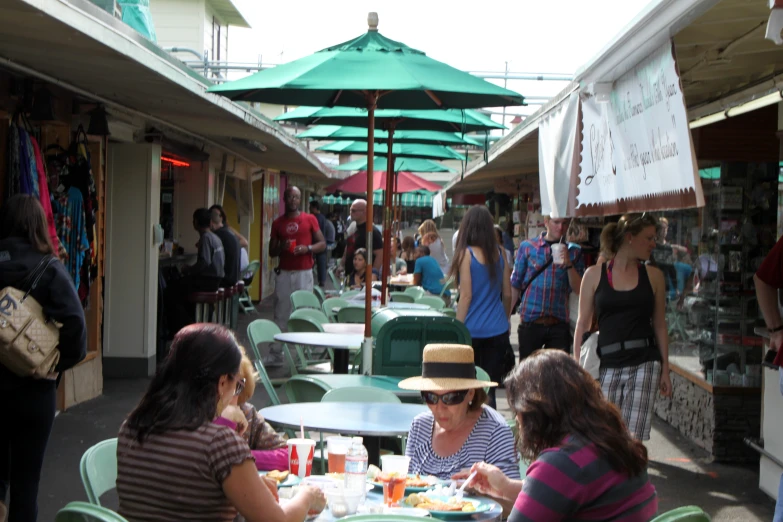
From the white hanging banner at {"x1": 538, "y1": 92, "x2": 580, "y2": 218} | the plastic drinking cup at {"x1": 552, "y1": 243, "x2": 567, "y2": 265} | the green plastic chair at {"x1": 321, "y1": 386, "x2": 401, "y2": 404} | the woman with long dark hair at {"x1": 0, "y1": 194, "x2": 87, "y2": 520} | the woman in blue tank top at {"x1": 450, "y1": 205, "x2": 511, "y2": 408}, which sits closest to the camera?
the woman with long dark hair at {"x1": 0, "y1": 194, "x2": 87, "y2": 520}

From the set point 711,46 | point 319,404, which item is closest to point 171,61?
point 319,404

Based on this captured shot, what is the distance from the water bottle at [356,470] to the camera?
3361 mm

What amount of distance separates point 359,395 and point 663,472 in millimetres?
3045

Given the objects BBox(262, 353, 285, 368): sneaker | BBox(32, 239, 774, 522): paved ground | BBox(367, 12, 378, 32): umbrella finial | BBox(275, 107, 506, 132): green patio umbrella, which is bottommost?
BBox(32, 239, 774, 522): paved ground

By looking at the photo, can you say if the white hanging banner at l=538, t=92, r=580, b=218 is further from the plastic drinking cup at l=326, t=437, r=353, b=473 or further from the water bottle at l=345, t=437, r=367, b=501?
the water bottle at l=345, t=437, r=367, b=501

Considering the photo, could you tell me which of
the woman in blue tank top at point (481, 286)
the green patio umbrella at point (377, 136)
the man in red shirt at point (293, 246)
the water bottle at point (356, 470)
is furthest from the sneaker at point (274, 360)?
the water bottle at point (356, 470)

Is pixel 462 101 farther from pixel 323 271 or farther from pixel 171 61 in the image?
pixel 323 271

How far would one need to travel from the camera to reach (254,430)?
412 centimetres

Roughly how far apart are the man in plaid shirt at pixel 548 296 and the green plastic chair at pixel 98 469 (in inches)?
170

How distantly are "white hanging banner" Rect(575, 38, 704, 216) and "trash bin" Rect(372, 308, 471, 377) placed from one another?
1.39m

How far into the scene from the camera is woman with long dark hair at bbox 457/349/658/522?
285 cm

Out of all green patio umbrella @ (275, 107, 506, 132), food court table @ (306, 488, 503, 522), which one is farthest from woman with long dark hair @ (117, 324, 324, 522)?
green patio umbrella @ (275, 107, 506, 132)

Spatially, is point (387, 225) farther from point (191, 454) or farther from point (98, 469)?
point (191, 454)

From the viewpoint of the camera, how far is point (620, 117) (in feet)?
15.7
